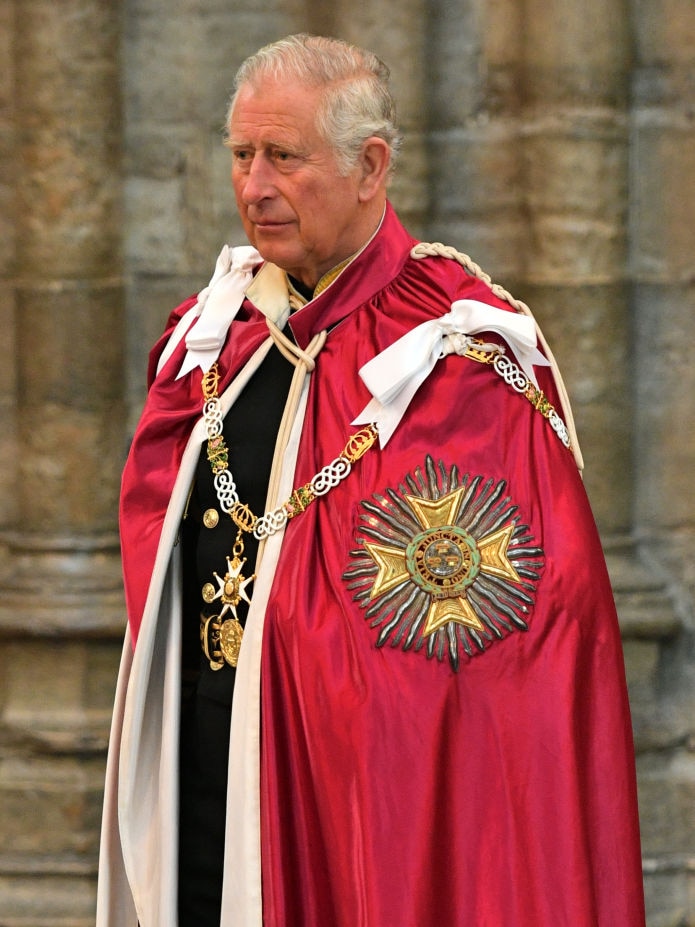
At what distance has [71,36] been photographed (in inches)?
139

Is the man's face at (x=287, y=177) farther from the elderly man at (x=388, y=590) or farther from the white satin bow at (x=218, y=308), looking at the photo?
the white satin bow at (x=218, y=308)

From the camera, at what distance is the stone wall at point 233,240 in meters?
3.52

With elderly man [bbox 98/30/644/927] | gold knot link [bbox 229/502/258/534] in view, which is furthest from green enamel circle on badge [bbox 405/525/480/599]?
gold knot link [bbox 229/502/258/534]

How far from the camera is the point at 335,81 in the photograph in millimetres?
2107

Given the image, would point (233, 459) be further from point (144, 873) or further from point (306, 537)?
point (144, 873)

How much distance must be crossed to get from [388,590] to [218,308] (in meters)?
0.57

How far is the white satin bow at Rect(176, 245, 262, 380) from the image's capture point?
7.64ft

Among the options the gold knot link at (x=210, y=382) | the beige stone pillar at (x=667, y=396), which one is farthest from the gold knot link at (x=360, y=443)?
the beige stone pillar at (x=667, y=396)

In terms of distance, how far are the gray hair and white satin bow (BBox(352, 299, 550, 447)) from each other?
0.84 ft

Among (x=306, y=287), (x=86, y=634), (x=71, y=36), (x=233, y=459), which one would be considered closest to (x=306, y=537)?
(x=233, y=459)

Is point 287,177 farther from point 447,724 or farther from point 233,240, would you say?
point 233,240

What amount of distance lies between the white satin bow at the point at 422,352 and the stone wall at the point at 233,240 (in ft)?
4.62

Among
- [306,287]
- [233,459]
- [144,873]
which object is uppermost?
[306,287]

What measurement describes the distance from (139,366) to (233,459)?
1.44 m
